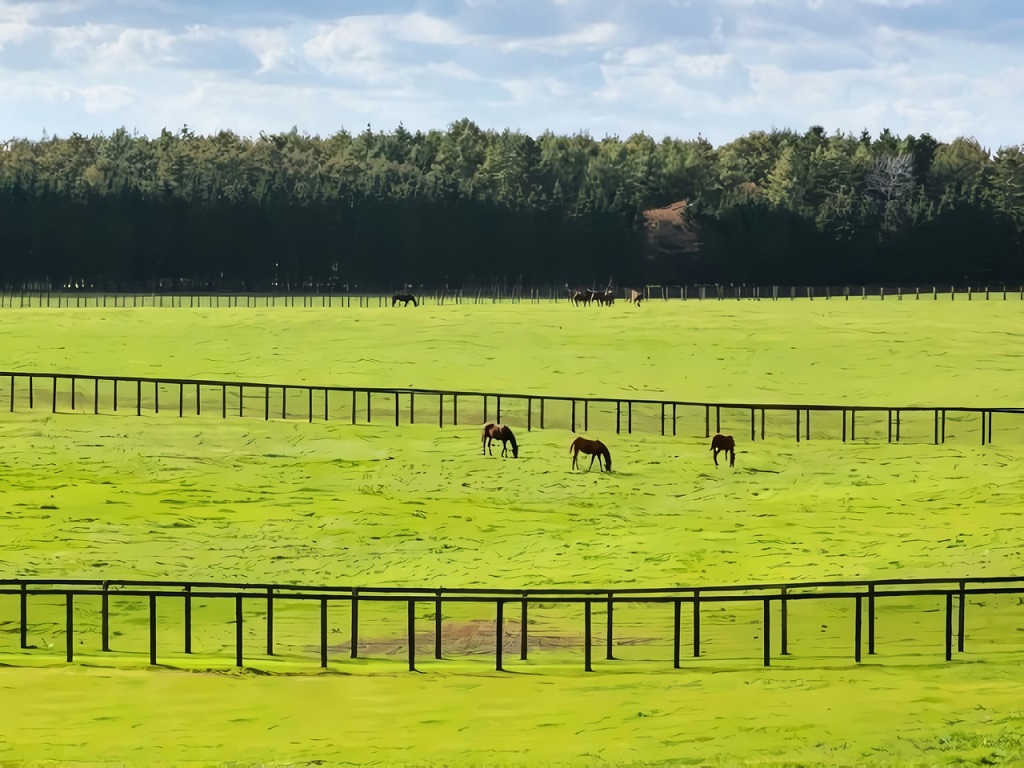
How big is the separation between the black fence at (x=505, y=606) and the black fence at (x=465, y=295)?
7554 centimetres

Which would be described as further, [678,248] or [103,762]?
[678,248]

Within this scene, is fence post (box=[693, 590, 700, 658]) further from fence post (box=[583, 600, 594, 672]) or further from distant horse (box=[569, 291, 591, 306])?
distant horse (box=[569, 291, 591, 306])

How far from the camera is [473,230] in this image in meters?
119

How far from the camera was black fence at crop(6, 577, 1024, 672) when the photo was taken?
19.7m

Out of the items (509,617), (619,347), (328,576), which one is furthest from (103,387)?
(509,617)

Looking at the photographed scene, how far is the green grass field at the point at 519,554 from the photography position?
1728cm

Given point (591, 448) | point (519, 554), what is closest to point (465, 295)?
point (591, 448)

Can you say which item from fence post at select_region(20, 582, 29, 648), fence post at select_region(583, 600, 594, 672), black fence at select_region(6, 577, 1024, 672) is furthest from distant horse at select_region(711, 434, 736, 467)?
fence post at select_region(583, 600, 594, 672)

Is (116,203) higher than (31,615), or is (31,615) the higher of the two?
(116,203)

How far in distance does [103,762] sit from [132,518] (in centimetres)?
1793

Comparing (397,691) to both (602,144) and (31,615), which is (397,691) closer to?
(31,615)

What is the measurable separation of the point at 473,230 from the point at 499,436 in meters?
77.5

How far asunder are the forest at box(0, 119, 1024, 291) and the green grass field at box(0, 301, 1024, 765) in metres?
49.2

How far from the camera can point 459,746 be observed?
1688cm
